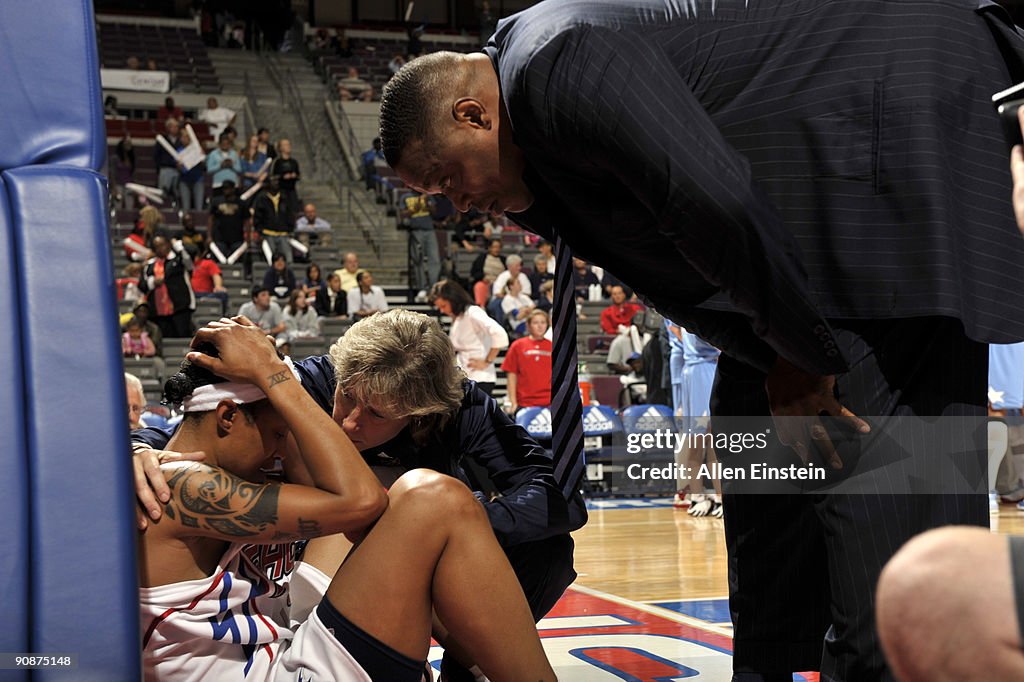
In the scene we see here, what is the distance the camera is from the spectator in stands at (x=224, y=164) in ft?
43.9

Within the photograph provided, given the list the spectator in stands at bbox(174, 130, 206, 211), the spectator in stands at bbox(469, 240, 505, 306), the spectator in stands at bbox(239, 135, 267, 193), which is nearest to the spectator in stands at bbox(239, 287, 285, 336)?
the spectator in stands at bbox(469, 240, 505, 306)

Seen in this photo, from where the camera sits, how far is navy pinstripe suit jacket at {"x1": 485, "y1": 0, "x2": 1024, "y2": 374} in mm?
1517

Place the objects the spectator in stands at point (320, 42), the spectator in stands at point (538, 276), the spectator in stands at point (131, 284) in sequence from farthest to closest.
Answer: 1. the spectator in stands at point (320, 42)
2. the spectator in stands at point (538, 276)
3. the spectator in stands at point (131, 284)

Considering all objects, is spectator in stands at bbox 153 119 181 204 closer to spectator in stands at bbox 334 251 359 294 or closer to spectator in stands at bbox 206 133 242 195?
spectator in stands at bbox 206 133 242 195

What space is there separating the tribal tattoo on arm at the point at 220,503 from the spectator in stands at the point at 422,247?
10.8 meters

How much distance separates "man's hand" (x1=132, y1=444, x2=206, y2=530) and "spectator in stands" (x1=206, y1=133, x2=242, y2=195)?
11922mm

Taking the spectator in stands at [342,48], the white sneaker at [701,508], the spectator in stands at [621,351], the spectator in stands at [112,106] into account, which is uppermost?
the spectator in stands at [342,48]

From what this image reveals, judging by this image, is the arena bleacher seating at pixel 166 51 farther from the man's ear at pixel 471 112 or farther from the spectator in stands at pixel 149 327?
the man's ear at pixel 471 112

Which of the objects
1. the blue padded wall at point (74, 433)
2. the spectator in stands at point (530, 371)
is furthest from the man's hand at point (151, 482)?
the spectator in stands at point (530, 371)

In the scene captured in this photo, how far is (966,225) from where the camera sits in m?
1.60

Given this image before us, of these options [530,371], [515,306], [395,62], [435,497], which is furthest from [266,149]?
[435,497]

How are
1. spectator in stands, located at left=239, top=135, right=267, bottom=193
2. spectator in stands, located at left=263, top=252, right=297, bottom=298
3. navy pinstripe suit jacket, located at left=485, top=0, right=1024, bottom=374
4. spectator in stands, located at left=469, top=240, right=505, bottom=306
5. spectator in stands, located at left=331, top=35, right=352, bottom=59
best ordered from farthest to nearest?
spectator in stands, located at left=331, top=35, right=352, bottom=59 → spectator in stands, located at left=239, top=135, right=267, bottom=193 → spectator in stands, located at left=469, top=240, right=505, bottom=306 → spectator in stands, located at left=263, top=252, right=297, bottom=298 → navy pinstripe suit jacket, located at left=485, top=0, right=1024, bottom=374

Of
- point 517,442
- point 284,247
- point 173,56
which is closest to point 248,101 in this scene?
point 173,56

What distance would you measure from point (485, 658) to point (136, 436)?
84 centimetres
